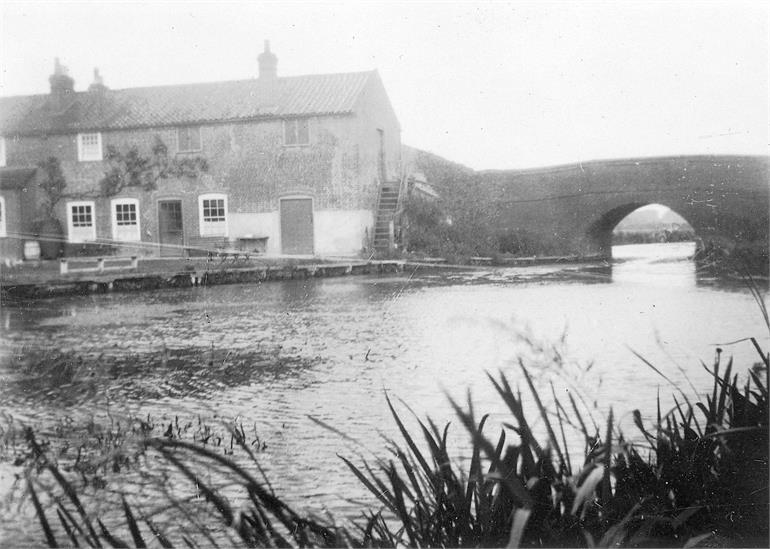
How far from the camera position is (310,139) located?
1113cm

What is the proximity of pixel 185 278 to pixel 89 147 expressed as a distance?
460 centimetres

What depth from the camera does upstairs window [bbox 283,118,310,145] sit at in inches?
375

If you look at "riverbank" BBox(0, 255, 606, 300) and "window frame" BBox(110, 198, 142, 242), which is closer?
"window frame" BBox(110, 198, 142, 242)

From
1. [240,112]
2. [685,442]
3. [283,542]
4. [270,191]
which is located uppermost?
[240,112]

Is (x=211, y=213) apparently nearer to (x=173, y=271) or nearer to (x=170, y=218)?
(x=170, y=218)

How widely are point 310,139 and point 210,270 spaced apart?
3.11 metres

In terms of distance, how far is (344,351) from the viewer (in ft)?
19.5

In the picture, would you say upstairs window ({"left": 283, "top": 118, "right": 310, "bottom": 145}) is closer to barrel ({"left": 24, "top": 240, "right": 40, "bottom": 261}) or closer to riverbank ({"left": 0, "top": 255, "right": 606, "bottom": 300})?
riverbank ({"left": 0, "top": 255, "right": 606, "bottom": 300})

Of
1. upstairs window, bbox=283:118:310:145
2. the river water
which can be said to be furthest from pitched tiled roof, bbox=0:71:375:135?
the river water

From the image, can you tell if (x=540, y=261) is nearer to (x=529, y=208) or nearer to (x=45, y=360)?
(x=529, y=208)

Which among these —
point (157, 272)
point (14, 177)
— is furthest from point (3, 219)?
point (157, 272)

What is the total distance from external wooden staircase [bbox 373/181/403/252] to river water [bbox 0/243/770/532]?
189 centimetres

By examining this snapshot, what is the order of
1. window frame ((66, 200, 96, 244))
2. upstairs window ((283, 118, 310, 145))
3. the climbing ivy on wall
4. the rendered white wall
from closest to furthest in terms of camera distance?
window frame ((66, 200, 96, 244)), the climbing ivy on wall, upstairs window ((283, 118, 310, 145)), the rendered white wall

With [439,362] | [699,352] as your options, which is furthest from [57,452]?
[699,352]
